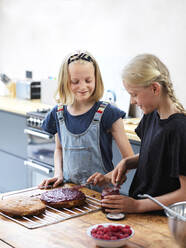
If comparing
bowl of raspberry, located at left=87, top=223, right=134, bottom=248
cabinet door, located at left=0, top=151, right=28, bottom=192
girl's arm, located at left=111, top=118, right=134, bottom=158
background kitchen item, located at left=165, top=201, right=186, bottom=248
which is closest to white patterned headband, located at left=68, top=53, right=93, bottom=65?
Result: girl's arm, located at left=111, top=118, right=134, bottom=158

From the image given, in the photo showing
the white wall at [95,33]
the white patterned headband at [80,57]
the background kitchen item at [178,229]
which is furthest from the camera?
the white wall at [95,33]

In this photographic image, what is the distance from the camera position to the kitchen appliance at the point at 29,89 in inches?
167

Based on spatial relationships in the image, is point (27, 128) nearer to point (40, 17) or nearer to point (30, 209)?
point (40, 17)

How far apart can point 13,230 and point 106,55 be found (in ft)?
8.22

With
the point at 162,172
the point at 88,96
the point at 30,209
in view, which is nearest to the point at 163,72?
the point at 162,172

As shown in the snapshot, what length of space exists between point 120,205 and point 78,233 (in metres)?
0.22

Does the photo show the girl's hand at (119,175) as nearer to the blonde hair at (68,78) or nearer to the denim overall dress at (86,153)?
the denim overall dress at (86,153)

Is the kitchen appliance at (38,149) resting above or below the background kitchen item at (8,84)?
below

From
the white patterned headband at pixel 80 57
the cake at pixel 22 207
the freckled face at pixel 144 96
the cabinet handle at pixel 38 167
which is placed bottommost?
the cabinet handle at pixel 38 167

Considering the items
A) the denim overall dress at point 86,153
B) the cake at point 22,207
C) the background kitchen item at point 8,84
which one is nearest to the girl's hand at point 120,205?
the cake at point 22,207

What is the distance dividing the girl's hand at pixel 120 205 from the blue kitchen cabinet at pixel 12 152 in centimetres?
225

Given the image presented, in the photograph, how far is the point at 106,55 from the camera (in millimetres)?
3646

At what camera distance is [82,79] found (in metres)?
1.93

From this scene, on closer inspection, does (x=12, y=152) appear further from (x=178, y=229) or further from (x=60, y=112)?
(x=178, y=229)
